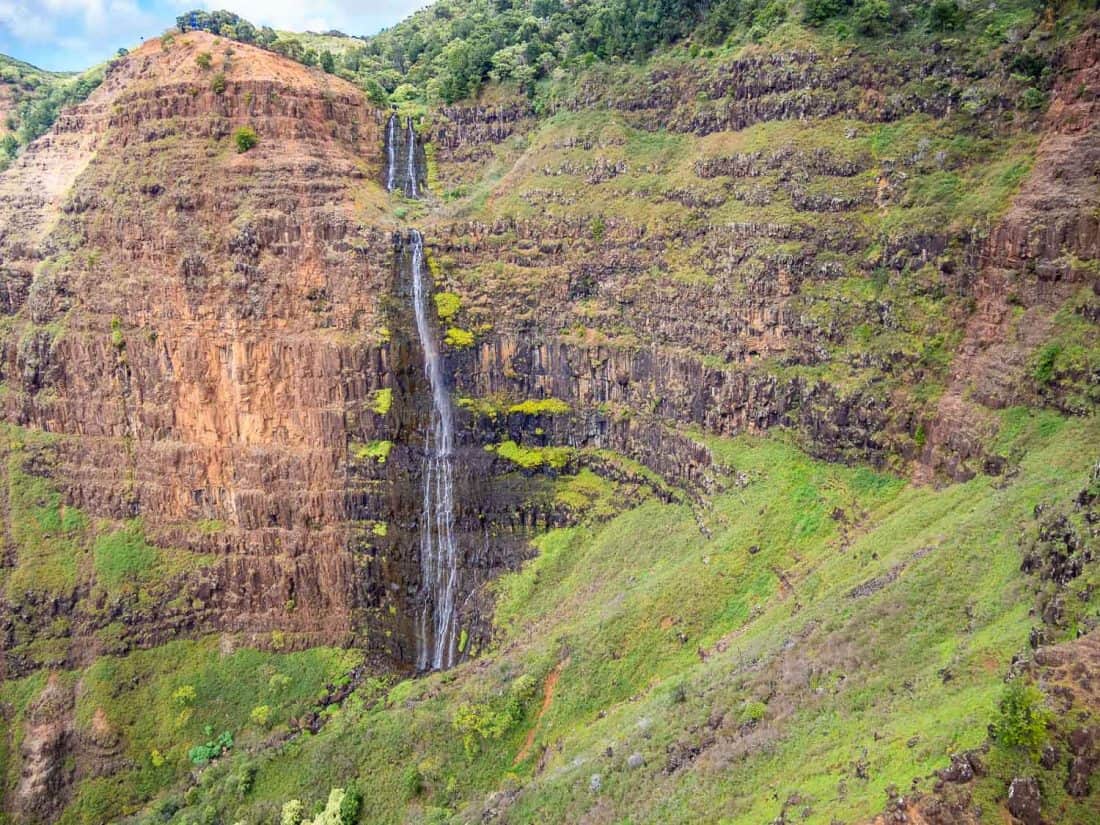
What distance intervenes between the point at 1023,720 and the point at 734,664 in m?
13.8

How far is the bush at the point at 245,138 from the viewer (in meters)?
49.3

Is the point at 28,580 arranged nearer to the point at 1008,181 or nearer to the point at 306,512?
the point at 306,512

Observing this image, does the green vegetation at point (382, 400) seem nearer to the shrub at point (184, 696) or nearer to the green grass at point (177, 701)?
the green grass at point (177, 701)

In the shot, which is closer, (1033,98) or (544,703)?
(1033,98)

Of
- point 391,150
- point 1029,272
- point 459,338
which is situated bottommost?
point 459,338

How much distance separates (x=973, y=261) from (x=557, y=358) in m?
21.7

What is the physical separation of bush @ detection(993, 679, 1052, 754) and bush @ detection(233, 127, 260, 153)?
1890 inches

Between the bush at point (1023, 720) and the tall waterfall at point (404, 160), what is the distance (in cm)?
4637

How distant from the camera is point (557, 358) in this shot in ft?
154

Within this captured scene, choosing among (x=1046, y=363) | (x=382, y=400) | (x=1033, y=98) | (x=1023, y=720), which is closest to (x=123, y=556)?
(x=382, y=400)

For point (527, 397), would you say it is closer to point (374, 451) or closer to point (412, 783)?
point (374, 451)

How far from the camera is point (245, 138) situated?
4925 centimetres

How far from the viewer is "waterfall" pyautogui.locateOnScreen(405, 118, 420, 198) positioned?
54688 millimetres

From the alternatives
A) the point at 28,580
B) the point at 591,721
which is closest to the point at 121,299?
the point at 28,580
